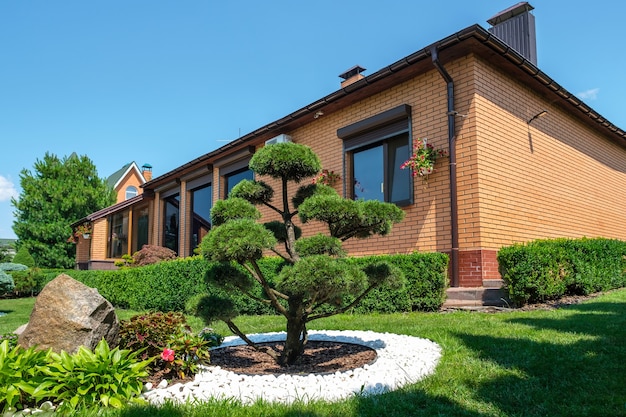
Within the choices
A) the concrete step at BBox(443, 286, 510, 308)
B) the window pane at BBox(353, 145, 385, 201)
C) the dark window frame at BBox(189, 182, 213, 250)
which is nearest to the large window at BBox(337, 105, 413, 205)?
the window pane at BBox(353, 145, 385, 201)

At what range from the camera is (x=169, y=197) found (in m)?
17.2

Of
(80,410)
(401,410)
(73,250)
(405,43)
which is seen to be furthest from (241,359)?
(73,250)

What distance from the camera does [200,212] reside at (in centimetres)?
1521

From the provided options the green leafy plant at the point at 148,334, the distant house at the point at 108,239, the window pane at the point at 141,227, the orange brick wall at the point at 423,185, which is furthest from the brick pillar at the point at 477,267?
the window pane at the point at 141,227

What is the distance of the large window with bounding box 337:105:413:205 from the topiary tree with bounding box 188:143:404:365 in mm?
3951

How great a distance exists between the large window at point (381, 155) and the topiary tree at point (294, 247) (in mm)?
3951

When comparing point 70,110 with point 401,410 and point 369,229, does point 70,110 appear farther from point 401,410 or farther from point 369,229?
point 401,410

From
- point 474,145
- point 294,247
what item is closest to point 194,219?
point 474,145

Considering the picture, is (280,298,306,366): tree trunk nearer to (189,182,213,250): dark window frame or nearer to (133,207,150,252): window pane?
(189,182,213,250): dark window frame

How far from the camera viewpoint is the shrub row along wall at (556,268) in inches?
244

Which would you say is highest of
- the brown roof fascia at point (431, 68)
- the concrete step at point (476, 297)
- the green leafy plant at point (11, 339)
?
the brown roof fascia at point (431, 68)

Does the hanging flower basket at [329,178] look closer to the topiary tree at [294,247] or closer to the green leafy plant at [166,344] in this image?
the topiary tree at [294,247]

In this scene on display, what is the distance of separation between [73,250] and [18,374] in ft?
82.1

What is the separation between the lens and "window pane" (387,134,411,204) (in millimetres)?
8281
